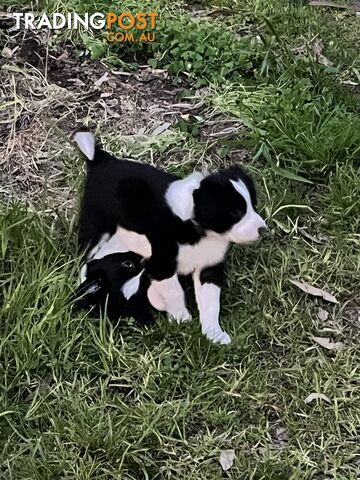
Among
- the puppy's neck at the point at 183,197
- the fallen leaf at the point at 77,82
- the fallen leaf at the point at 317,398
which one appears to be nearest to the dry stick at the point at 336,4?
the fallen leaf at the point at 77,82

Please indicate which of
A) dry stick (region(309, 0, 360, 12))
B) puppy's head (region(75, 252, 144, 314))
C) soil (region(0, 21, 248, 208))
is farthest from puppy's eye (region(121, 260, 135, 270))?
dry stick (region(309, 0, 360, 12))

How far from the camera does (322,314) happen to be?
280cm

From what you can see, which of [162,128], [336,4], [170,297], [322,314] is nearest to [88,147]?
[170,297]

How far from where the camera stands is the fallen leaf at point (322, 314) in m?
2.79

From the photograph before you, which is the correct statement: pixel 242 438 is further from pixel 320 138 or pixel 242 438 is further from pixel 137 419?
pixel 320 138

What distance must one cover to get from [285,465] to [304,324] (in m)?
0.58

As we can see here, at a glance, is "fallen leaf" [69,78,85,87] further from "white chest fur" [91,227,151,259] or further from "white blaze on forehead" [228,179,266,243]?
"white blaze on forehead" [228,179,266,243]

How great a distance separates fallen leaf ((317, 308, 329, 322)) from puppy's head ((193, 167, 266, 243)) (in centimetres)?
50

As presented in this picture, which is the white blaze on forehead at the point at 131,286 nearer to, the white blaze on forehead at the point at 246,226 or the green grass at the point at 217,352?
the green grass at the point at 217,352

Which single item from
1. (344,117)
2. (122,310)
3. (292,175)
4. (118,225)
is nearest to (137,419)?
(122,310)

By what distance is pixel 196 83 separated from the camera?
3.60m

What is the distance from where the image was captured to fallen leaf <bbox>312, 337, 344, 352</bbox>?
2680 millimetres

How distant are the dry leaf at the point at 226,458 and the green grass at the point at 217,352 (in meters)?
0.02

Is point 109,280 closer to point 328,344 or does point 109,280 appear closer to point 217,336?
point 217,336
